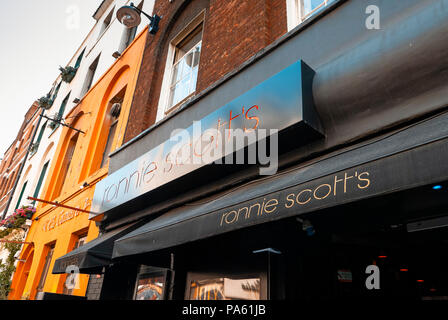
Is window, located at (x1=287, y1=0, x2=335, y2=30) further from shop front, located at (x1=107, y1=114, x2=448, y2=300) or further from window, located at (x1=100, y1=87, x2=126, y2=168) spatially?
window, located at (x1=100, y1=87, x2=126, y2=168)

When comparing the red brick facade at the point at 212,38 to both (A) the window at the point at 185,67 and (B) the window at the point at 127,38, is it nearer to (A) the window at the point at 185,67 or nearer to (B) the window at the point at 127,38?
(A) the window at the point at 185,67

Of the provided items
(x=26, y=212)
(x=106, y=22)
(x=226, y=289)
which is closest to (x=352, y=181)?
(x=226, y=289)

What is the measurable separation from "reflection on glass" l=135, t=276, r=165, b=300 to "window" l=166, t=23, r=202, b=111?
3.76m

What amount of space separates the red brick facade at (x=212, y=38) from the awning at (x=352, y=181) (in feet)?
9.10

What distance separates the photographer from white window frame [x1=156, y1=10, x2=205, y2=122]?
7.43 metres

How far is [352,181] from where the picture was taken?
218 cm

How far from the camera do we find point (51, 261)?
29.8 ft

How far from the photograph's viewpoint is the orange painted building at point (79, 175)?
8320 millimetres

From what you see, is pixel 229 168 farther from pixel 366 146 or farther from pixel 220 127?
pixel 366 146

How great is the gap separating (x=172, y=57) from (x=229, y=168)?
16.3 feet

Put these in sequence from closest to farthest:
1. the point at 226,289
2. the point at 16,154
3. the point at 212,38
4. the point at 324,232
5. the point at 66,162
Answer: the point at 324,232, the point at 226,289, the point at 212,38, the point at 66,162, the point at 16,154

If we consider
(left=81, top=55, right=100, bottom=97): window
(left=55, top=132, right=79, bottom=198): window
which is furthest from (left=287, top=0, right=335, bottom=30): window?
(left=81, top=55, right=100, bottom=97): window

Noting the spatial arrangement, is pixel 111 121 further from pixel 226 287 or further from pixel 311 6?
pixel 226 287

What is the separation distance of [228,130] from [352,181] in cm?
226
